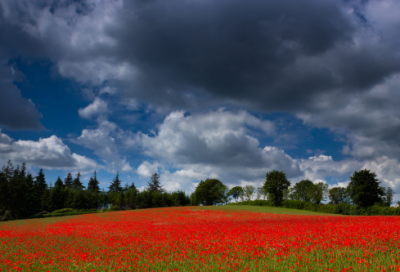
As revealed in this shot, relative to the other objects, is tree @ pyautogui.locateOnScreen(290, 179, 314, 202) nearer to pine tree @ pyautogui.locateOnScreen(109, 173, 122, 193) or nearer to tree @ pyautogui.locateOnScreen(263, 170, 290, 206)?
tree @ pyautogui.locateOnScreen(263, 170, 290, 206)

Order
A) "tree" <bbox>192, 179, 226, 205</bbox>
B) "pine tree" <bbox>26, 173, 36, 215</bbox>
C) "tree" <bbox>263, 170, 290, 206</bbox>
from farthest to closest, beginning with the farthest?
"tree" <bbox>192, 179, 226, 205</bbox>
"pine tree" <bbox>26, 173, 36, 215</bbox>
"tree" <bbox>263, 170, 290, 206</bbox>

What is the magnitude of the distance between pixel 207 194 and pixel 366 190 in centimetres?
6930

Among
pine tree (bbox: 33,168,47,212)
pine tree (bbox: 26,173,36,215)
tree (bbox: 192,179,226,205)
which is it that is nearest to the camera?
pine tree (bbox: 26,173,36,215)

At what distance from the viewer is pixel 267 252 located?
10031mm

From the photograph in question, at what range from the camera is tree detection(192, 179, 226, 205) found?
10450 cm

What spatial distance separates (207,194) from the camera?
105 m

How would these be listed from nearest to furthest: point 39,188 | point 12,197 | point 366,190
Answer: point 366,190
point 12,197
point 39,188

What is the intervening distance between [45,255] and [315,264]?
13465 millimetres

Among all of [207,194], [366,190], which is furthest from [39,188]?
[366,190]

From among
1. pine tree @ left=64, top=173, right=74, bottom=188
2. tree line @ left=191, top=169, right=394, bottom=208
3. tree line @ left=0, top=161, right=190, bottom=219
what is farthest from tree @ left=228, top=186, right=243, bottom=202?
pine tree @ left=64, top=173, right=74, bottom=188

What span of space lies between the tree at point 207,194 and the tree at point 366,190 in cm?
6553

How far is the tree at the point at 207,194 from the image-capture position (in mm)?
104500

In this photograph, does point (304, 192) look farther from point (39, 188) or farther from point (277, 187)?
point (39, 188)

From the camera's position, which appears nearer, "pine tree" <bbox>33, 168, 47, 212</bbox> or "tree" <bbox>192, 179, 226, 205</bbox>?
"pine tree" <bbox>33, 168, 47, 212</bbox>
